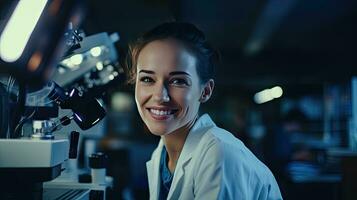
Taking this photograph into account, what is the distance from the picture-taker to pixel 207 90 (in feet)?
4.15

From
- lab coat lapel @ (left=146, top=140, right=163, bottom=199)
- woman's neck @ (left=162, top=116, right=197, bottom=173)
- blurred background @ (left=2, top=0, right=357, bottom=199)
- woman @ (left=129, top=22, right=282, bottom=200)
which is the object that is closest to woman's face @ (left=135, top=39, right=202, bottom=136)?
woman @ (left=129, top=22, right=282, bottom=200)

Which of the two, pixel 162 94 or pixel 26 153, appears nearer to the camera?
pixel 26 153

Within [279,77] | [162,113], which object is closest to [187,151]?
[162,113]

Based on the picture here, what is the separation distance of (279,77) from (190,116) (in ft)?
16.1

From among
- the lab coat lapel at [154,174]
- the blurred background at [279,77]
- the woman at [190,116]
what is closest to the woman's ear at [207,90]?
the woman at [190,116]

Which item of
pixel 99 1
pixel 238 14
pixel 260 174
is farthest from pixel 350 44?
pixel 260 174

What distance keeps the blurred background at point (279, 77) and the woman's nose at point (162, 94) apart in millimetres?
455

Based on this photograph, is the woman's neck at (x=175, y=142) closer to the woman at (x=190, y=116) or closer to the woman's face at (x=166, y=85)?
the woman at (x=190, y=116)

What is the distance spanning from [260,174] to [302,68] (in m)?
4.71

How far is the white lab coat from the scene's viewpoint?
1.01 meters

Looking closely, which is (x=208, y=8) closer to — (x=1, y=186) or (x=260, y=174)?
(x=260, y=174)

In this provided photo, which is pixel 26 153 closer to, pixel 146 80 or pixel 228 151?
pixel 146 80

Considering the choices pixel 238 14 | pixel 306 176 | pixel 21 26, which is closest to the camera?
pixel 21 26

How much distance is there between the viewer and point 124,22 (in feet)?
13.4
